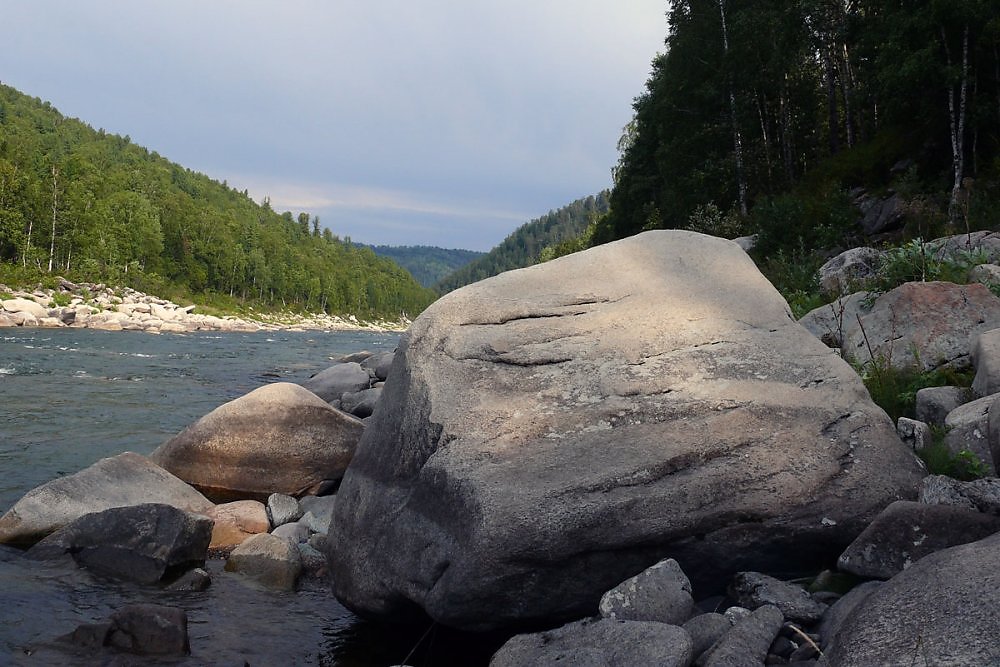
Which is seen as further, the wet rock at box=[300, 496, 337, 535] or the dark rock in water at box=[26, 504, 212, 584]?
the wet rock at box=[300, 496, 337, 535]


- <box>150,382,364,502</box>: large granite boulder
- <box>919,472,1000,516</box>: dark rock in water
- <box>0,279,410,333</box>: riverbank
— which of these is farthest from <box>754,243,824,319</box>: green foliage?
<box>0,279,410,333</box>: riverbank

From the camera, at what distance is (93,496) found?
7.53 meters

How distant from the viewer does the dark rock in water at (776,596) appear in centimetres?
376

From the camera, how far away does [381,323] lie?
152 metres

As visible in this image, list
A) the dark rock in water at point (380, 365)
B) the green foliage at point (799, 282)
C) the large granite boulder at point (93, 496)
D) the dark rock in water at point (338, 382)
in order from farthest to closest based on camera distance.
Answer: the dark rock in water at point (380, 365), the dark rock in water at point (338, 382), the green foliage at point (799, 282), the large granite boulder at point (93, 496)

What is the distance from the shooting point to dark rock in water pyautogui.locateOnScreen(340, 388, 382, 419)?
13.0 m

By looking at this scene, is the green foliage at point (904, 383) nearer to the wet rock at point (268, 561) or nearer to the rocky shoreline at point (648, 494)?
the rocky shoreline at point (648, 494)

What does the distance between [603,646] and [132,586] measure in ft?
15.4

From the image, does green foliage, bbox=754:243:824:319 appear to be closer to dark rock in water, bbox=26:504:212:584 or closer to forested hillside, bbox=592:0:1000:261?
forested hillside, bbox=592:0:1000:261

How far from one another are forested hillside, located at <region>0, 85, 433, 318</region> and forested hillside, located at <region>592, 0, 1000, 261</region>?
180 ft

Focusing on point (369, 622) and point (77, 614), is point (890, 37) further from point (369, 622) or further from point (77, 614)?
point (77, 614)

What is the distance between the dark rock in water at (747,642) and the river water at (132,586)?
1.98 metres

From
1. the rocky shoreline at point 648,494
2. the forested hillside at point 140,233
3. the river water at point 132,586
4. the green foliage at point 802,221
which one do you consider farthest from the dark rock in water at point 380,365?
the forested hillside at point 140,233

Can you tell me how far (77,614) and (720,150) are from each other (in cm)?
2956
